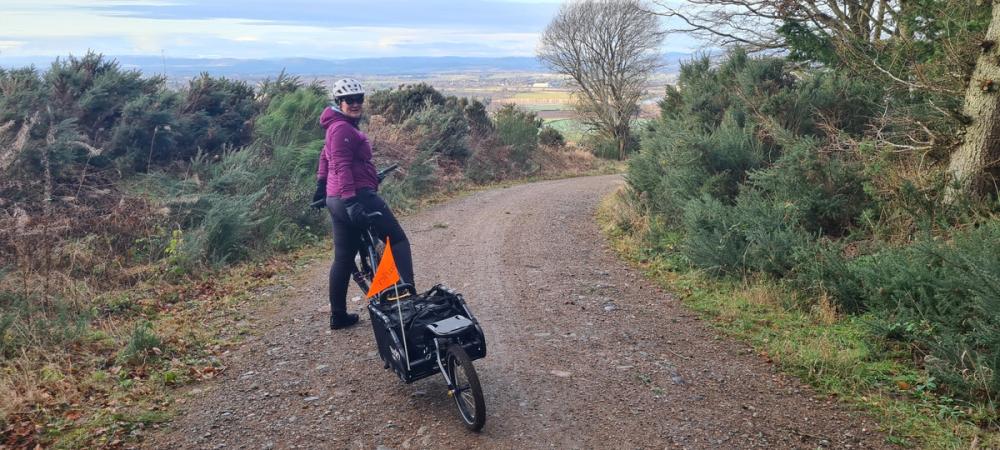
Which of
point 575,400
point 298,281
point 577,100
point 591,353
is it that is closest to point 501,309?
point 591,353

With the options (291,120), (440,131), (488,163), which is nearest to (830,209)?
(291,120)

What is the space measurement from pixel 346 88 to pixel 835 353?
4589 mm

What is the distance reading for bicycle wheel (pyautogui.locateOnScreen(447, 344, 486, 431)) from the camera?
15.0 feet

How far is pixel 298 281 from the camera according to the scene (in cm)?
926

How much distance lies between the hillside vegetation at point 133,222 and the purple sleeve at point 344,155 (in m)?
1.87

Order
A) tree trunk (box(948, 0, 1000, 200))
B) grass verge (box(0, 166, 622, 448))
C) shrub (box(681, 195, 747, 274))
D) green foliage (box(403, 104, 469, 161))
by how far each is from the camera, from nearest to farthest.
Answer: grass verge (box(0, 166, 622, 448)) < tree trunk (box(948, 0, 1000, 200)) < shrub (box(681, 195, 747, 274)) < green foliage (box(403, 104, 469, 161))

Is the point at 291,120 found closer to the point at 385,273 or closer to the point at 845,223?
the point at 385,273

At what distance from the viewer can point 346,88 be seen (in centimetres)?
617

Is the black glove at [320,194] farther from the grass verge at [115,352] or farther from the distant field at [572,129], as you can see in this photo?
the distant field at [572,129]

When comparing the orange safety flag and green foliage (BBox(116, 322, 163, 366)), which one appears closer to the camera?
the orange safety flag

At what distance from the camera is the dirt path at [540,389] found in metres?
4.73

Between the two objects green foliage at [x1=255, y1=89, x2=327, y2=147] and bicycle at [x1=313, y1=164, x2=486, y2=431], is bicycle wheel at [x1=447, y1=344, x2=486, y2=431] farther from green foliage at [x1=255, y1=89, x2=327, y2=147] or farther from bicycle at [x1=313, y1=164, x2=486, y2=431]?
green foliage at [x1=255, y1=89, x2=327, y2=147]

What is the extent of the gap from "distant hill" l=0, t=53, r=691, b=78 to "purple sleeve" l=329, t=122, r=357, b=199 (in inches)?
418

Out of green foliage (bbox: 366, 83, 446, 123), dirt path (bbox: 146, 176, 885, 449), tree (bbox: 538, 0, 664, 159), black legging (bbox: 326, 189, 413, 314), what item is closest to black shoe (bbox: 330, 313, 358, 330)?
dirt path (bbox: 146, 176, 885, 449)
